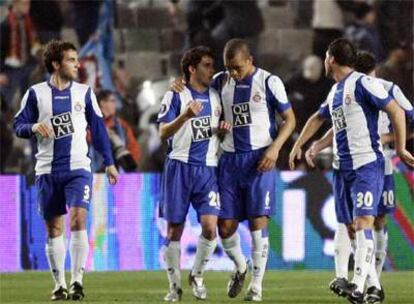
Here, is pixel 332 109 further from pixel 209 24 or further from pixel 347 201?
pixel 209 24

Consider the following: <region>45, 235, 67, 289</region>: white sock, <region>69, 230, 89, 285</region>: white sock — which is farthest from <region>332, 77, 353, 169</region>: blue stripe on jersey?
<region>45, 235, 67, 289</region>: white sock

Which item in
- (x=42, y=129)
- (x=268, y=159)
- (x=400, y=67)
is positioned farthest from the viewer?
(x=400, y=67)

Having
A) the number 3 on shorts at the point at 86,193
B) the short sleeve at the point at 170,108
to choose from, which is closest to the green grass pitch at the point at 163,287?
the number 3 on shorts at the point at 86,193

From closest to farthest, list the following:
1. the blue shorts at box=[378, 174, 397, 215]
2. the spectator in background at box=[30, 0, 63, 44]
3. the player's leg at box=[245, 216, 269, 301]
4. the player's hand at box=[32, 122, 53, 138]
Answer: the player's hand at box=[32, 122, 53, 138] < the player's leg at box=[245, 216, 269, 301] < the blue shorts at box=[378, 174, 397, 215] < the spectator in background at box=[30, 0, 63, 44]

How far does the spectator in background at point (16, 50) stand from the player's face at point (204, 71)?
6547mm

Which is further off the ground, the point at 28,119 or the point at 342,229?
the point at 28,119

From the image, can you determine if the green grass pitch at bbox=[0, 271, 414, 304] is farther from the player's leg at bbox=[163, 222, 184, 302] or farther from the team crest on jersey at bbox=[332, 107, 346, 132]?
the team crest on jersey at bbox=[332, 107, 346, 132]

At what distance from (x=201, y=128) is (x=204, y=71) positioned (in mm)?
476

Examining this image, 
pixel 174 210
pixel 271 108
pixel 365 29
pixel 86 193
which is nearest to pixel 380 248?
pixel 271 108

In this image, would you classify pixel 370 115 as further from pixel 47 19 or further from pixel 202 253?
pixel 47 19

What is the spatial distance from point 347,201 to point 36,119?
2697 millimetres

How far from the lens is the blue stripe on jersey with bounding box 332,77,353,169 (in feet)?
38.9

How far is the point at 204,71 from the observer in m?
12.6

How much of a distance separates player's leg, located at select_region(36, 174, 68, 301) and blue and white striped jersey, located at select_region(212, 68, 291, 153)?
1512 mm
